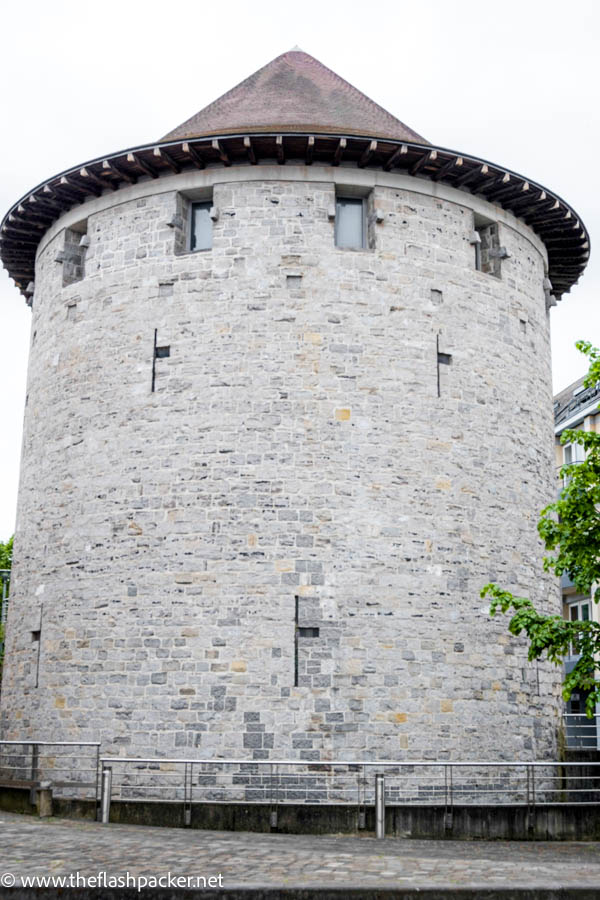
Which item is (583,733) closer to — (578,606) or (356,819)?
(578,606)

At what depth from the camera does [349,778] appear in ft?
43.4

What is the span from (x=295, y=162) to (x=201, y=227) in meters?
1.69

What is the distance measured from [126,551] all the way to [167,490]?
995 mm

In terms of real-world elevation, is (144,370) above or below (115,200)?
below

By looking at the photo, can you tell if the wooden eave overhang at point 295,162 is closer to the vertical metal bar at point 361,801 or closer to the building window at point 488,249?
the building window at point 488,249

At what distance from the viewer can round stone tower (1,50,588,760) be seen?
13758 millimetres

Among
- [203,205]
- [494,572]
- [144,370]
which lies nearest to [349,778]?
[494,572]

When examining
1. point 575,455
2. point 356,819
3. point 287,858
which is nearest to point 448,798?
point 356,819

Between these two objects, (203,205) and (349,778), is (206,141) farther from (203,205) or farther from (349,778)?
(349,778)

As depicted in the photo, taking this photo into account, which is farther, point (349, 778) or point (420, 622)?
point (420, 622)

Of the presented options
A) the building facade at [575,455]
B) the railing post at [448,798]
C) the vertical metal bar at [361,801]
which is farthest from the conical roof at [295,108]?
the building facade at [575,455]

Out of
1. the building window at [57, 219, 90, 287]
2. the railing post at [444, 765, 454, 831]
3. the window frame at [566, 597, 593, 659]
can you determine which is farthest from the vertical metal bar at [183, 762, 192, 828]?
the window frame at [566, 597, 593, 659]

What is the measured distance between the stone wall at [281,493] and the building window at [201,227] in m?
0.25

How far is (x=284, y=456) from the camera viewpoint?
47.0 feet
